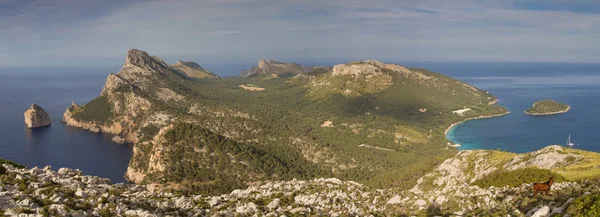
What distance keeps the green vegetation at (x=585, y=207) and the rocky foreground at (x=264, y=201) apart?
0.66 m

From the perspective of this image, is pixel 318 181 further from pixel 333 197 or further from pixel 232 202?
pixel 232 202

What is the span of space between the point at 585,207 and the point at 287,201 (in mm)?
26294

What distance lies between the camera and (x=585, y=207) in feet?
69.0

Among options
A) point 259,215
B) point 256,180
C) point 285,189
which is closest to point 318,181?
point 285,189

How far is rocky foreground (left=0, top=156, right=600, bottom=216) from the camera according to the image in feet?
80.7

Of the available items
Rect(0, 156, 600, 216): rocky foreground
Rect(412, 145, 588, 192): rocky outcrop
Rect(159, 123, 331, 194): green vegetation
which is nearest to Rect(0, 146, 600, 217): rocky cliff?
Rect(0, 156, 600, 216): rocky foreground

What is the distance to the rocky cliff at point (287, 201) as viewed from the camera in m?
24.0

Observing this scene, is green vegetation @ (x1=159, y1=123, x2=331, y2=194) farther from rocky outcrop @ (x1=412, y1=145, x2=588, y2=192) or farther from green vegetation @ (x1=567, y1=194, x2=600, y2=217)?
green vegetation @ (x1=567, y1=194, x2=600, y2=217)

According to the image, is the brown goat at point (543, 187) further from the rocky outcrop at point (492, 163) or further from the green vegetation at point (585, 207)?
the rocky outcrop at point (492, 163)

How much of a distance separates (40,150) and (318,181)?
213657mm

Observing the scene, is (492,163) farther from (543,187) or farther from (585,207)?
(585,207)

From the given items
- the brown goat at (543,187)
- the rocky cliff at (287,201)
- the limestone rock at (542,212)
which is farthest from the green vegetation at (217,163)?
the limestone rock at (542,212)

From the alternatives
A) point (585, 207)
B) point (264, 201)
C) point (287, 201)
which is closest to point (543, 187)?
point (585, 207)

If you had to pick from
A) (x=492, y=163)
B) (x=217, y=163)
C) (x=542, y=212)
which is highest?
(x=542, y=212)
